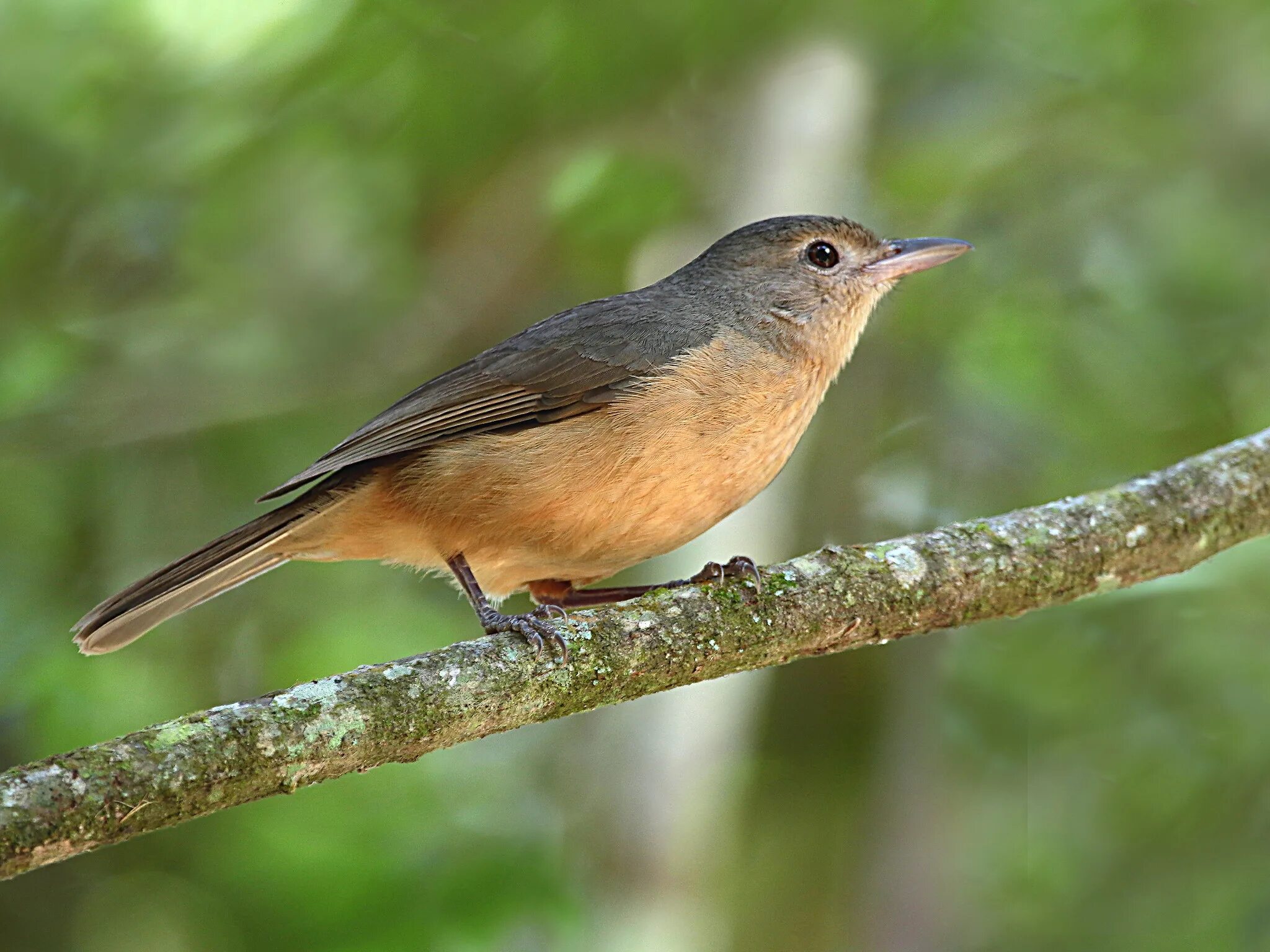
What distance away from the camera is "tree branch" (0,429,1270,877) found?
2.37m

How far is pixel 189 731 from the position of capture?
2.51 m

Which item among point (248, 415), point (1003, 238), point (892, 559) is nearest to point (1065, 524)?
point (892, 559)

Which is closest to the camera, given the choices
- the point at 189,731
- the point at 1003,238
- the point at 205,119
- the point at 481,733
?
the point at 189,731

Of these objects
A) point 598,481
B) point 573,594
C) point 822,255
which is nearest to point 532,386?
point 598,481

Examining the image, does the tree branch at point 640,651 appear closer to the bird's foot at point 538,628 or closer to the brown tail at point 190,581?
the bird's foot at point 538,628

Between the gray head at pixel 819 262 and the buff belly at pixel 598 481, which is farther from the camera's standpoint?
the gray head at pixel 819 262

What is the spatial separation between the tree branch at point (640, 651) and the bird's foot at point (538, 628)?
3 cm

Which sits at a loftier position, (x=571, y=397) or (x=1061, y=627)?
(x=571, y=397)

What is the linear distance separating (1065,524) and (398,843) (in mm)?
2872

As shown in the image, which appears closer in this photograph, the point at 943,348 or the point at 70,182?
the point at 70,182

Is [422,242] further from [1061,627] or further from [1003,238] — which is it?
[1061,627]

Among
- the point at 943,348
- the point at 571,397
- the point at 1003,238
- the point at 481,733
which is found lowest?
the point at 481,733

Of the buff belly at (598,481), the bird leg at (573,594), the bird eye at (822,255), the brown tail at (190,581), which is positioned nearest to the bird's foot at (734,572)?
the buff belly at (598,481)

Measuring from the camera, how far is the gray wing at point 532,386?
14.6 feet
